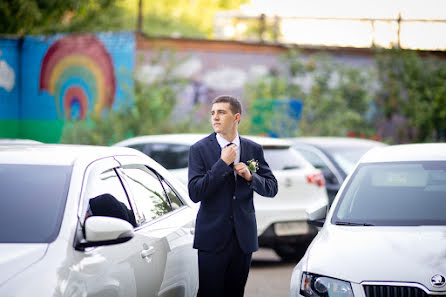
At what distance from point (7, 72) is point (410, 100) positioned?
1105 cm

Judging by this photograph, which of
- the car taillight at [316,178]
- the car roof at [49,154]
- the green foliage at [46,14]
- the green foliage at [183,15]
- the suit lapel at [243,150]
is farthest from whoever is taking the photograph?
the green foliage at [183,15]

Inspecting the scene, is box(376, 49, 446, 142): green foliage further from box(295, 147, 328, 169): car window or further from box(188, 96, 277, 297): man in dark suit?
box(188, 96, 277, 297): man in dark suit

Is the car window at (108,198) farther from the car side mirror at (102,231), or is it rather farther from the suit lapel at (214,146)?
the suit lapel at (214,146)

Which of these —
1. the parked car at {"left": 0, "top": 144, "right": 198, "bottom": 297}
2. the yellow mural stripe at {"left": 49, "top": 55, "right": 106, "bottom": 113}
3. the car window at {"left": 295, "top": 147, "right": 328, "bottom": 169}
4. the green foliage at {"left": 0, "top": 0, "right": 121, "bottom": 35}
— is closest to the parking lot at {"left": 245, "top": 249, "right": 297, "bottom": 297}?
the car window at {"left": 295, "top": 147, "right": 328, "bottom": 169}

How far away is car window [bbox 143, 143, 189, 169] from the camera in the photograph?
11797 millimetres

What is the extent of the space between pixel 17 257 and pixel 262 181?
7.16 feet

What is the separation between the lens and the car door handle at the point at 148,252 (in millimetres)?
5426

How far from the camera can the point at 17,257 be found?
434 cm

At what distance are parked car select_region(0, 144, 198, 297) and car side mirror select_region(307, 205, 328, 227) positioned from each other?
99cm

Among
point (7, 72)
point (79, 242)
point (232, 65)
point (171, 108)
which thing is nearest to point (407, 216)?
point (79, 242)

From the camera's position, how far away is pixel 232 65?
954 inches

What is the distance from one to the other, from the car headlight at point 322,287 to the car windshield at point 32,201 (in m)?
1.72

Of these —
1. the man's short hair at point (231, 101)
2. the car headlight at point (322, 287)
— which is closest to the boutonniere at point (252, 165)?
the man's short hair at point (231, 101)

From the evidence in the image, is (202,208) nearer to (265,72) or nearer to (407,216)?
(407,216)
